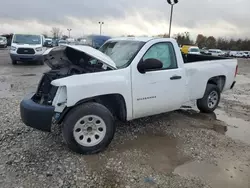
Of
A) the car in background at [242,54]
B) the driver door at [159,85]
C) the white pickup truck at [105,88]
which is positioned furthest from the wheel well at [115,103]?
the car in background at [242,54]

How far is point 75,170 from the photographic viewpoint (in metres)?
3.74

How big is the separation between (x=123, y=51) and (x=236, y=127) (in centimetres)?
313

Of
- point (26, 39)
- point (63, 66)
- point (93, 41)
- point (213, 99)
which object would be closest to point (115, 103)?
point (63, 66)

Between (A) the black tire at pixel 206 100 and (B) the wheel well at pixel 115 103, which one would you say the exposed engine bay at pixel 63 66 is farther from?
(A) the black tire at pixel 206 100

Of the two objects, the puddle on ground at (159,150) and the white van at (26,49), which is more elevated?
the white van at (26,49)

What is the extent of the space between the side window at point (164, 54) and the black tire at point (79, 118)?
58.2 inches

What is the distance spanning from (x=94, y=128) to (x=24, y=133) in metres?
1.59

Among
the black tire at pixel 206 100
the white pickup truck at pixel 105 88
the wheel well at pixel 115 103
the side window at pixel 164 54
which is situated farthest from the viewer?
the black tire at pixel 206 100

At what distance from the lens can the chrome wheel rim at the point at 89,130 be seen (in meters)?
4.12

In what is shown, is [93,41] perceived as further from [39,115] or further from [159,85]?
[39,115]

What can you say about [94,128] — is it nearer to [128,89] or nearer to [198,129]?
[128,89]

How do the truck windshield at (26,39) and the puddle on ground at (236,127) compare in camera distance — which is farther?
the truck windshield at (26,39)

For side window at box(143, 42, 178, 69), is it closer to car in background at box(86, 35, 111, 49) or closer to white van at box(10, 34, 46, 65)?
car in background at box(86, 35, 111, 49)

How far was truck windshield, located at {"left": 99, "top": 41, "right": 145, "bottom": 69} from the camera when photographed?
15.6 ft
